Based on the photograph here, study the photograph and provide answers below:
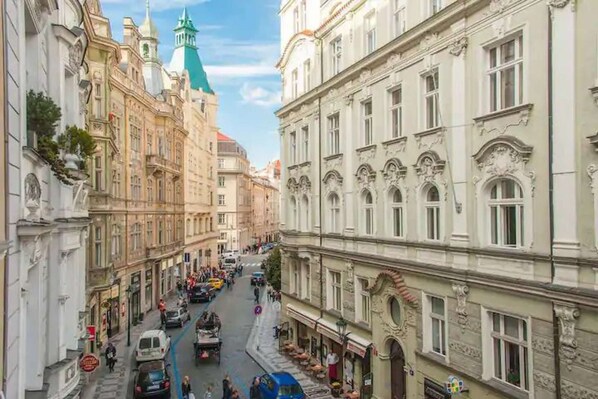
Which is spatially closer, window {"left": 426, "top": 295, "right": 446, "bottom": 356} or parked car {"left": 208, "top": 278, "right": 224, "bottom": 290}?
window {"left": 426, "top": 295, "right": 446, "bottom": 356}

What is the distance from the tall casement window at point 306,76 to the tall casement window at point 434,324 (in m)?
12.8

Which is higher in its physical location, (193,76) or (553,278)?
(193,76)

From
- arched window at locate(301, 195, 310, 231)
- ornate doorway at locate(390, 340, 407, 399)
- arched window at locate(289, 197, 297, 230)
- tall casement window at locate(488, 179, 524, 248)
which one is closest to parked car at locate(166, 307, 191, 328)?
arched window at locate(289, 197, 297, 230)

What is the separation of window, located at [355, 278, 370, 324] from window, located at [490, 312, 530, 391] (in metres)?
7.04

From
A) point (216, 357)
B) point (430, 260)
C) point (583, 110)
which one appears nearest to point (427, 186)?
point (430, 260)

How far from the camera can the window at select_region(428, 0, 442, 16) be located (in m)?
16.0

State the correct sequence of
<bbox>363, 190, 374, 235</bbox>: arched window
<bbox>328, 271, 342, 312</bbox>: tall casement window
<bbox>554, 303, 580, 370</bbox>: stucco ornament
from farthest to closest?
1. <bbox>328, 271, 342, 312</bbox>: tall casement window
2. <bbox>363, 190, 374, 235</bbox>: arched window
3. <bbox>554, 303, 580, 370</bbox>: stucco ornament

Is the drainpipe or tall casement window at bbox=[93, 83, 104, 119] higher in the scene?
tall casement window at bbox=[93, 83, 104, 119]

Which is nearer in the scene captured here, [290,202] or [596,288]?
[596,288]

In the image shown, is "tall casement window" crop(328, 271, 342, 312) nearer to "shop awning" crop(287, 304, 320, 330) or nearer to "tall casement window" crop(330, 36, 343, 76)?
"shop awning" crop(287, 304, 320, 330)

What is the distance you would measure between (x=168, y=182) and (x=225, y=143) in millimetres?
40448

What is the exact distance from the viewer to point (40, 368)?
10.2 m

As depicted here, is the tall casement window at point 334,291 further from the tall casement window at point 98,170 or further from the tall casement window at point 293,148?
the tall casement window at point 98,170

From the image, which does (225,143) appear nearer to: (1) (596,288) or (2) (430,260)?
(2) (430,260)
